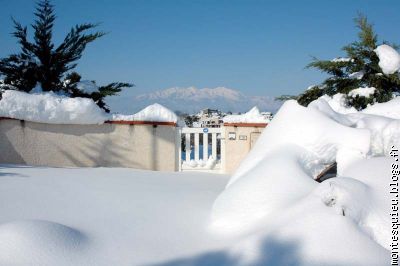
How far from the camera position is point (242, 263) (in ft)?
7.79

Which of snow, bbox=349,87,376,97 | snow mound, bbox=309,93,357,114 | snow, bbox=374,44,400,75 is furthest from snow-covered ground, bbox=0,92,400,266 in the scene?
snow, bbox=374,44,400,75

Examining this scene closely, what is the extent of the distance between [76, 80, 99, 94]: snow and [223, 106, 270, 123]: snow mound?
4041 mm

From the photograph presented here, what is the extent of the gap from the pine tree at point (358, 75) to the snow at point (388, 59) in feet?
0.51

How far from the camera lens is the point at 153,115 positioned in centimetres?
762

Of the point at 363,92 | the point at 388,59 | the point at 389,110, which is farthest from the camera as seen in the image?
the point at 363,92

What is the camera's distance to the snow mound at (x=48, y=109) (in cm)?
720

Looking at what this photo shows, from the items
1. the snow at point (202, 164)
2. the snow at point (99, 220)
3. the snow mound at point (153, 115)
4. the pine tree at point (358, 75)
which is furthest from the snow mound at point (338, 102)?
the snow mound at point (153, 115)

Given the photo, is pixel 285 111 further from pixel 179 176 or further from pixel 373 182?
pixel 179 176

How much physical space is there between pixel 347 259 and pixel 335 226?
0.85ft

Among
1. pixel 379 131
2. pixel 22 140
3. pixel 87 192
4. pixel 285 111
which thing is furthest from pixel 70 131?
pixel 379 131

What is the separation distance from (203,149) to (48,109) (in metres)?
3.43

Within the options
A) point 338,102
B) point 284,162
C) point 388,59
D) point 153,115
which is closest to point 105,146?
point 153,115

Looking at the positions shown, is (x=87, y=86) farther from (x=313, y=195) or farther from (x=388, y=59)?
(x=313, y=195)

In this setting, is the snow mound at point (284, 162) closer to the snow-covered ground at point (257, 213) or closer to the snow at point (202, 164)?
the snow-covered ground at point (257, 213)
